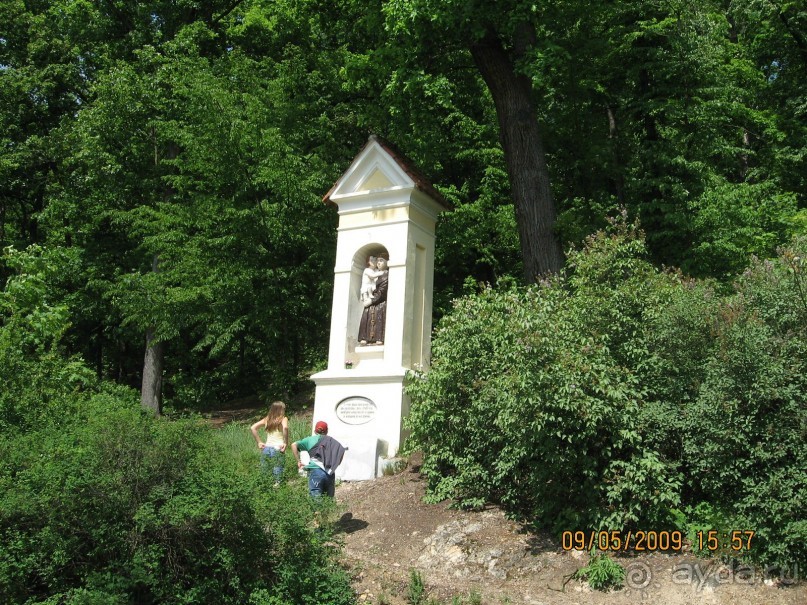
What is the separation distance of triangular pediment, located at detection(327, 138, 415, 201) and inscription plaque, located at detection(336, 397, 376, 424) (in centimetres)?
311

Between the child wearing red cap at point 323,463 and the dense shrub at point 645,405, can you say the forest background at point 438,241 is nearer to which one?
the dense shrub at point 645,405

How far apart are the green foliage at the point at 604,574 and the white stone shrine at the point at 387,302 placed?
153 inches

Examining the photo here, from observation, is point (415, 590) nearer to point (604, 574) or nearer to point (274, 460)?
point (604, 574)

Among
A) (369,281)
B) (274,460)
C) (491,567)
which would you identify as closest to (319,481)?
(274,460)

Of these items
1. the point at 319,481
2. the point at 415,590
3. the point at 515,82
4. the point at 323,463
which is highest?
the point at 515,82

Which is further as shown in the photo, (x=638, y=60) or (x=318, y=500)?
(x=638, y=60)

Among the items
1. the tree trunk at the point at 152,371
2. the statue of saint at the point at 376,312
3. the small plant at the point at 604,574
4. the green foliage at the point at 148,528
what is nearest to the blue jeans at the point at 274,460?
the green foliage at the point at 148,528

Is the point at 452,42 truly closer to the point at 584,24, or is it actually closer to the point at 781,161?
the point at 584,24

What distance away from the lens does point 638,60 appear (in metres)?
13.4

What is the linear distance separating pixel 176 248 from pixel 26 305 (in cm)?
397

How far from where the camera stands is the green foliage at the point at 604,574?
630cm

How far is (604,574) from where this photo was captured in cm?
631

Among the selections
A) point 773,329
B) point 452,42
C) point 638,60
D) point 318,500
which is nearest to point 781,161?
point 638,60

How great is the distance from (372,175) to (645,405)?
581 cm
